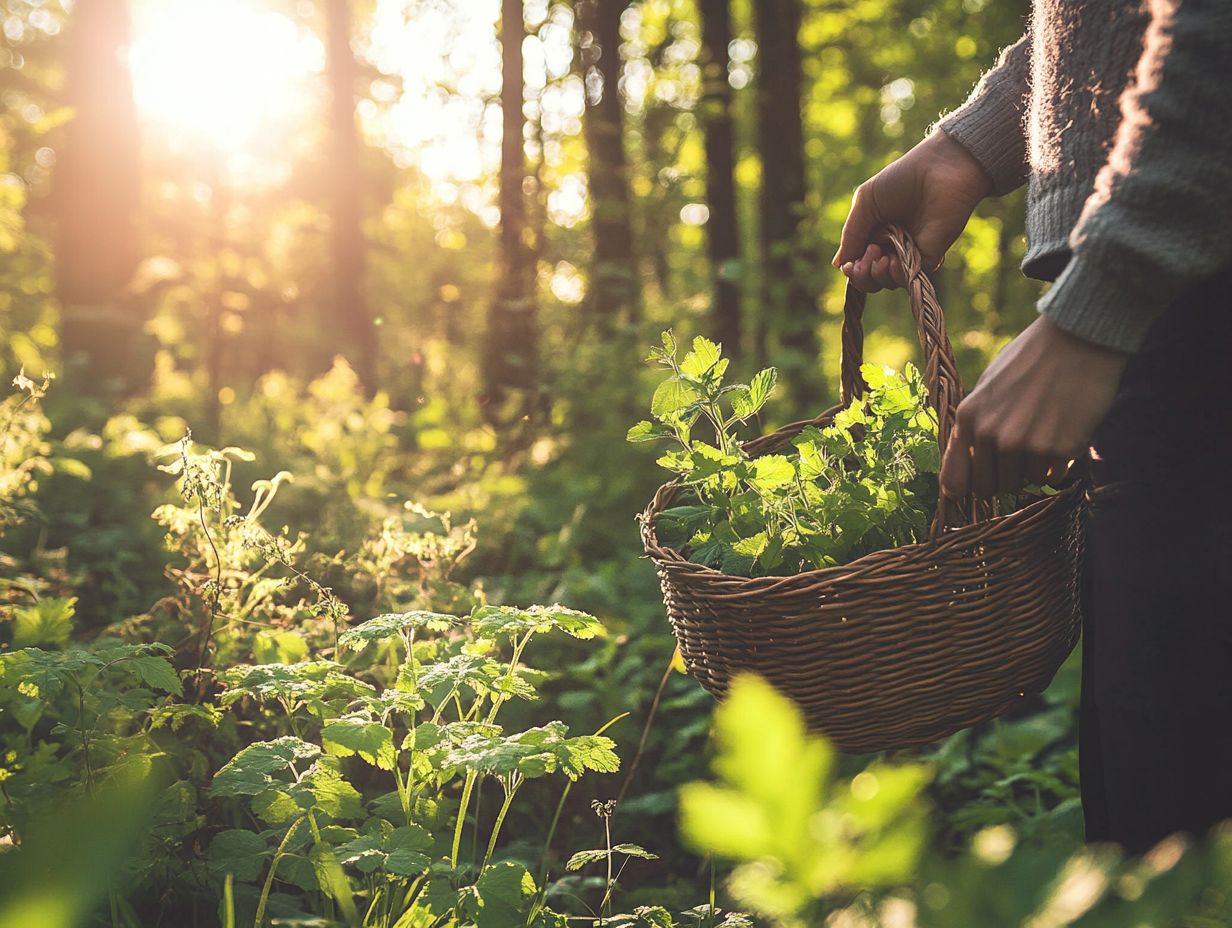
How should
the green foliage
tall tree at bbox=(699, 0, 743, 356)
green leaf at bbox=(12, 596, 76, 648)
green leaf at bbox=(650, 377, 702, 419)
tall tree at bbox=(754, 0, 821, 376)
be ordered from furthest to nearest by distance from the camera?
tall tree at bbox=(699, 0, 743, 356), tall tree at bbox=(754, 0, 821, 376), green leaf at bbox=(12, 596, 76, 648), green leaf at bbox=(650, 377, 702, 419), the green foliage

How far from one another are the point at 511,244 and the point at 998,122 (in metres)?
5.08

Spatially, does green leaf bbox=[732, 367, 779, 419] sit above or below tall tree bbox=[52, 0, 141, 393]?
below

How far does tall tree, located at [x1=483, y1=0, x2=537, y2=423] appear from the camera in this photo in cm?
643

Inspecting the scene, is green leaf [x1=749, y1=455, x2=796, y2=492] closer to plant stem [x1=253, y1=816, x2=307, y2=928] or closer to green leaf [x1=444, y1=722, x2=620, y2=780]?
green leaf [x1=444, y1=722, x2=620, y2=780]

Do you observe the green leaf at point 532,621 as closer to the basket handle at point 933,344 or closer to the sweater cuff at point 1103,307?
the basket handle at point 933,344

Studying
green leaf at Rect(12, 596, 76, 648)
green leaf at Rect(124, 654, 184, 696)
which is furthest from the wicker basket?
green leaf at Rect(12, 596, 76, 648)

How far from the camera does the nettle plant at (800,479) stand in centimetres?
156

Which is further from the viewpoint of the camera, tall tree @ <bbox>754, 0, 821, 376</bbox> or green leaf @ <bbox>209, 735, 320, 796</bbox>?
tall tree @ <bbox>754, 0, 821, 376</bbox>

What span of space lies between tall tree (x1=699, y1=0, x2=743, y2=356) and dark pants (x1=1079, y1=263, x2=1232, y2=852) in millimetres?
6199

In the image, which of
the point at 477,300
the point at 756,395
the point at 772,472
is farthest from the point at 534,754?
the point at 477,300

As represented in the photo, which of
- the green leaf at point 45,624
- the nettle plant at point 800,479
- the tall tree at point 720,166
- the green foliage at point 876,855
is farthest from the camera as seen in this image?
the tall tree at point 720,166

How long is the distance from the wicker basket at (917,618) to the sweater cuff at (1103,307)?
22 centimetres

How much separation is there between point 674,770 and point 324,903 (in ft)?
4.48

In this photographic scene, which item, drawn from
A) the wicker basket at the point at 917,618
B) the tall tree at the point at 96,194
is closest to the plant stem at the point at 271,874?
the wicker basket at the point at 917,618
